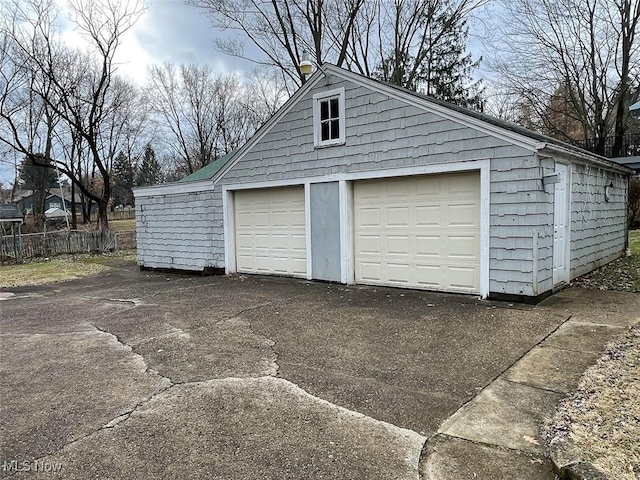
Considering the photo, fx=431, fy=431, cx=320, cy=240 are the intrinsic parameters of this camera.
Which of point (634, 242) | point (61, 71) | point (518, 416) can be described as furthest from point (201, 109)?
point (518, 416)

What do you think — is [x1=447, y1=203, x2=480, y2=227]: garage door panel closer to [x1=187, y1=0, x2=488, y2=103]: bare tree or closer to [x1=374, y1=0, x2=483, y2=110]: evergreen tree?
[x1=187, y1=0, x2=488, y2=103]: bare tree

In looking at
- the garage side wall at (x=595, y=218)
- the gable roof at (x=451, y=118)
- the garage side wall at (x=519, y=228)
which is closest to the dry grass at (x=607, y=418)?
Result: the garage side wall at (x=519, y=228)

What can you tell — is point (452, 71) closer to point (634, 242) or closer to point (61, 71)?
point (634, 242)

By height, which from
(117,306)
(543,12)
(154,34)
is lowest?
(117,306)

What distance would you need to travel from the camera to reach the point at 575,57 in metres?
18.3

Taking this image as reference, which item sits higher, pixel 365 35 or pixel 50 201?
pixel 365 35

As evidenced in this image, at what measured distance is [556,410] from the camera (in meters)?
2.98

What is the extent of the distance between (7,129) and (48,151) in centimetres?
354

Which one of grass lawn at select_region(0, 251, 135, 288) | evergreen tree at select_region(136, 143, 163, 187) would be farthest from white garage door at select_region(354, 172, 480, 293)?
evergreen tree at select_region(136, 143, 163, 187)

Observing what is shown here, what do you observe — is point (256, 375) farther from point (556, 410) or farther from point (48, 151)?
point (48, 151)

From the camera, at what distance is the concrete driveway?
2506 mm

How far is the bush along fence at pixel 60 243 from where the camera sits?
15461mm

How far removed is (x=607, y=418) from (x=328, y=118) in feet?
22.5

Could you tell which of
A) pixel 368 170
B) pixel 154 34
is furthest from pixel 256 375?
pixel 154 34
